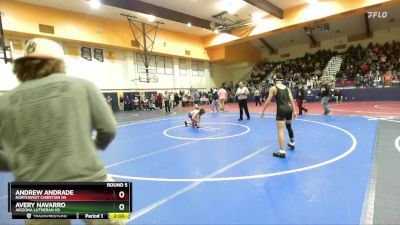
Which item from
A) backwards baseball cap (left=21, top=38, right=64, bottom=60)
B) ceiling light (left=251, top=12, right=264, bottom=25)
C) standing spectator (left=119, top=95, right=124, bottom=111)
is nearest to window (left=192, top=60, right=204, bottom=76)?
ceiling light (left=251, top=12, right=264, bottom=25)

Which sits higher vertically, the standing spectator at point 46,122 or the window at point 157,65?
the window at point 157,65

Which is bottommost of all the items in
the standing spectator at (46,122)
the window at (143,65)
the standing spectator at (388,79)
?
the standing spectator at (46,122)

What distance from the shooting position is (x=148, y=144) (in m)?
7.75

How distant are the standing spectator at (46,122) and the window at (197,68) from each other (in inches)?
1124

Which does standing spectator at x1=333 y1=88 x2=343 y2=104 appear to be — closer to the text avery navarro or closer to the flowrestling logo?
the flowrestling logo

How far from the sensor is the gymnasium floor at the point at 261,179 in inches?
126

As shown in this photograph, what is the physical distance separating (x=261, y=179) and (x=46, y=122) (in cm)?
372

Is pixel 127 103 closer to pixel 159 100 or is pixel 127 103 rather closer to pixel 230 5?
pixel 159 100

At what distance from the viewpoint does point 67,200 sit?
123cm

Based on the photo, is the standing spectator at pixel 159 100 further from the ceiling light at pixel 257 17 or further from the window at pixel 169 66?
the ceiling light at pixel 257 17

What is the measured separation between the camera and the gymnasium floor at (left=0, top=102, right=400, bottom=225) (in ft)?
10.5

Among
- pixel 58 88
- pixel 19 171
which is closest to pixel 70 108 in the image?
pixel 58 88

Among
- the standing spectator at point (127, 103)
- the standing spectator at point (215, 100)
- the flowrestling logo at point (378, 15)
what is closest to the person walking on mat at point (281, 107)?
the standing spectator at point (215, 100)

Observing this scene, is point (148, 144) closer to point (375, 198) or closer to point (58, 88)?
point (375, 198)
